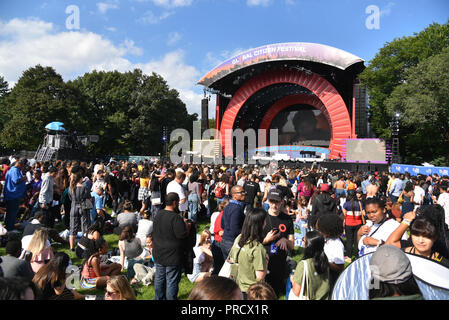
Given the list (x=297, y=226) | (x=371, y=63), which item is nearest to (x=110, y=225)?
(x=297, y=226)

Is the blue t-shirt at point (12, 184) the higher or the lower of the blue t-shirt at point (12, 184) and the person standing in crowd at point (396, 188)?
Answer: the higher

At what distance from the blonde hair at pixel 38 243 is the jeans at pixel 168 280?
1634 millimetres

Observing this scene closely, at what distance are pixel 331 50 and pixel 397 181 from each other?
18547mm

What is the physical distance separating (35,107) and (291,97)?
2776 centimetres

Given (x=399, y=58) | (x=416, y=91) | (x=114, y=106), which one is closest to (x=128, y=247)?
(x=416, y=91)

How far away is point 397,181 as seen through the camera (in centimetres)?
794

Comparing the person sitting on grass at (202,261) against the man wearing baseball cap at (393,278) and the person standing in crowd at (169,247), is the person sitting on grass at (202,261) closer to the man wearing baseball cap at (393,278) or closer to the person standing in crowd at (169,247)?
the person standing in crowd at (169,247)

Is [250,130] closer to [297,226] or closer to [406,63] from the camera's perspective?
[406,63]

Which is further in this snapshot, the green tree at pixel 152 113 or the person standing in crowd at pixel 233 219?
the green tree at pixel 152 113

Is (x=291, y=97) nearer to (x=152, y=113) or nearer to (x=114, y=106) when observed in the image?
(x=152, y=113)

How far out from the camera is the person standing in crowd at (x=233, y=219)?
3.38 meters

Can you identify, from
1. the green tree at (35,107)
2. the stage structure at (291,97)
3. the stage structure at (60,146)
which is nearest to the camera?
the stage structure at (60,146)

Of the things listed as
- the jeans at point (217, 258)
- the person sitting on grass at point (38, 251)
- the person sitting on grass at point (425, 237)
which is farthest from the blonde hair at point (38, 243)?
the person sitting on grass at point (425, 237)

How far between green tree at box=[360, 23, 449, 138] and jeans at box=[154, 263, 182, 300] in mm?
23207
